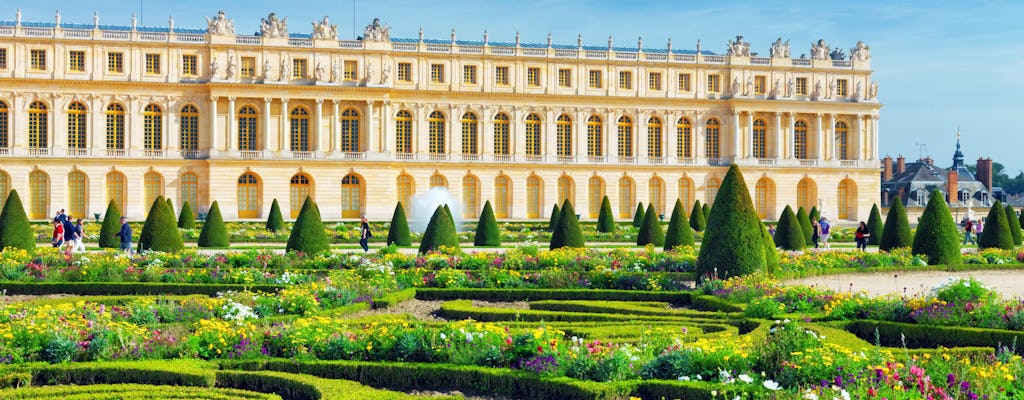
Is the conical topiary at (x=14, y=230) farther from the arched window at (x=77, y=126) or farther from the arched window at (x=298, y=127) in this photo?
the arched window at (x=298, y=127)

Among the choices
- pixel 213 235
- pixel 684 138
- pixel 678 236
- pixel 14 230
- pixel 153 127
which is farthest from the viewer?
pixel 684 138

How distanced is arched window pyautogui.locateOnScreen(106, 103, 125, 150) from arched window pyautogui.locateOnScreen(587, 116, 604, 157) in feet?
70.4

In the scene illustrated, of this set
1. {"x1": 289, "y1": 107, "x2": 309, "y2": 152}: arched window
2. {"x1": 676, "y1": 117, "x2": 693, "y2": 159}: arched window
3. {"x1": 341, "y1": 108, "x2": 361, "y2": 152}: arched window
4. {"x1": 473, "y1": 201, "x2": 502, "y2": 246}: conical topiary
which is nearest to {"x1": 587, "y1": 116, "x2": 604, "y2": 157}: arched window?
{"x1": 676, "y1": 117, "x2": 693, "y2": 159}: arched window

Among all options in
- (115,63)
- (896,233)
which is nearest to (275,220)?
(115,63)

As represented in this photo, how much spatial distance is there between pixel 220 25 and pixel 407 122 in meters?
9.41

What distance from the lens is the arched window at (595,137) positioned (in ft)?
178

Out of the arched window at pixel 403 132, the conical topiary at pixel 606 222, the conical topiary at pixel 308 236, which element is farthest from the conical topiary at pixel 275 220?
the arched window at pixel 403 132

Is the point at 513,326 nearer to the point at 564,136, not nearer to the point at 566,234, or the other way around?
the point at 566,234

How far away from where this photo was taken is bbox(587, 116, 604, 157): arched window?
54250 millimetres

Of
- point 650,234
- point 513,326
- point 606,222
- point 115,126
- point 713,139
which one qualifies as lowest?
point 513,326

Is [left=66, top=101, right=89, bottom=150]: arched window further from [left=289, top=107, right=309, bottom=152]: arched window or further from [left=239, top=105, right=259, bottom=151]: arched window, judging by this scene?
[left=289, top=107, right=309, bottom=152]: arched window

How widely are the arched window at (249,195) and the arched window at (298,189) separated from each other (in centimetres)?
150

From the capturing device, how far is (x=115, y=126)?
49062mm

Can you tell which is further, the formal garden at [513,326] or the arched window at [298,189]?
the arched window at [298,189]
